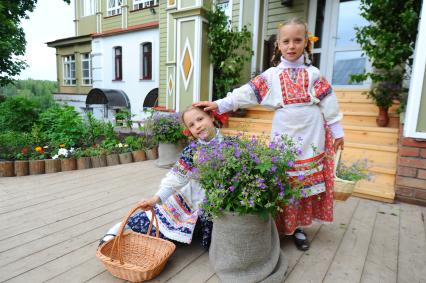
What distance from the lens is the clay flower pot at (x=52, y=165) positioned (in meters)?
3.43

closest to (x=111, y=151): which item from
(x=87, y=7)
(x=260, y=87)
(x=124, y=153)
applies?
(x=124, y=153)

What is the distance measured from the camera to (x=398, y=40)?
2.93 m

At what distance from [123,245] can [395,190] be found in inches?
97.4

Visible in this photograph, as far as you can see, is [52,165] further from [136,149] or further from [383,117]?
[383,117]

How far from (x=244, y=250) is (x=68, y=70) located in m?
14.7

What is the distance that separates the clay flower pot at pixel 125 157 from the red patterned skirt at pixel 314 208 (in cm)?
279

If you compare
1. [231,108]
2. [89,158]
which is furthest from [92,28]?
[231,108]

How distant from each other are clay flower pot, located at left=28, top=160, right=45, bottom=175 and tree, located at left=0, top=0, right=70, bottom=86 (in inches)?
313

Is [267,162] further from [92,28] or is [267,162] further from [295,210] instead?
[92,28]

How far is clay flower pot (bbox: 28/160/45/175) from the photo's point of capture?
337cm

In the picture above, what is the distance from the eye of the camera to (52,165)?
3.46 metres

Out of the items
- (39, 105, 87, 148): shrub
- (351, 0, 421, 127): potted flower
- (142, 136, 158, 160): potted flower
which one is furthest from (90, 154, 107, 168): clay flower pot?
(351, 0, 421, 127): potted flower

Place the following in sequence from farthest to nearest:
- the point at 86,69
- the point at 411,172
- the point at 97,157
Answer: the point at 86,69 → the point at 97,157 → the point at 411,172

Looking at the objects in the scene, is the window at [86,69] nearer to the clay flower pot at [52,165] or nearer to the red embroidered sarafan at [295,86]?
the clay flower pot at [52,165]
